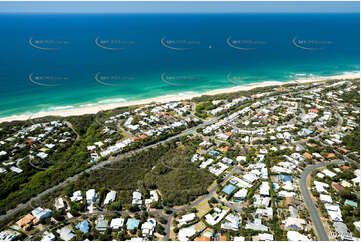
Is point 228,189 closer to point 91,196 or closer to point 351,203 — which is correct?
point 351,203

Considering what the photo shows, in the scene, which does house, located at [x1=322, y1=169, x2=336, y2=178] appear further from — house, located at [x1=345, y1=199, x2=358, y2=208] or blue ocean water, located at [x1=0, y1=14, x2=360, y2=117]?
blue ocean water, located at [x1=0, y1=14, x2=360, y2=117]

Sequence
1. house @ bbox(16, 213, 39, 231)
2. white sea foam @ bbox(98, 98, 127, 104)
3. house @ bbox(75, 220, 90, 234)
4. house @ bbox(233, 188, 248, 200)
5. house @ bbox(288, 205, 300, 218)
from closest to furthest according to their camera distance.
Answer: house @ bbox(75, 220, 90, 234)
house @ bbox(16, 213, 39, 231)
house @ bbox(288, 205, 300, 218)
house @ bbox(233, 188, 248, 200)
white sea foam @ bbox(98, 98, 127, 104)

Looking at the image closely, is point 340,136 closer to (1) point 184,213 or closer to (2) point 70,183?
(1) point 184,213

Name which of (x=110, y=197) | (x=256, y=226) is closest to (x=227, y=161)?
(x=256, y=226)

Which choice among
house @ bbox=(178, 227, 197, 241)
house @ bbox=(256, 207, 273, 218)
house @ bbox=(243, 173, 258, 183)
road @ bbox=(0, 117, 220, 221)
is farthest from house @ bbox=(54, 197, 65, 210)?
house @ bbox=(243, 173, 258, 183)

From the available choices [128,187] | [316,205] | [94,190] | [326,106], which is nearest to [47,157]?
[94,190]

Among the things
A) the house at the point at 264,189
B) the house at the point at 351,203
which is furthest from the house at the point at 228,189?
the house at the point at 351,203
